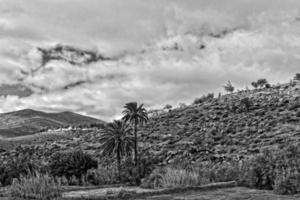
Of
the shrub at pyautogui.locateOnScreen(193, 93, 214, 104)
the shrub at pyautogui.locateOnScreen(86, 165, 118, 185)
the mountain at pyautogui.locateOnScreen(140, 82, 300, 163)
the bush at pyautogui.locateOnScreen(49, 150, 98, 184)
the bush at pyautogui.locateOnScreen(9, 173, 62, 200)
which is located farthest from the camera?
the shrub at pyautogui.locateOnScreen(193, 93, 214, 104)

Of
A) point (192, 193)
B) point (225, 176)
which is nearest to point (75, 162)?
point (225, 176)

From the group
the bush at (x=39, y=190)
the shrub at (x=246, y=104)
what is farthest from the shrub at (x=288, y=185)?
the shrub at (x=246, y=104)

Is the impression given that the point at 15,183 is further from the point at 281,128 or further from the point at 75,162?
the point at 281,128

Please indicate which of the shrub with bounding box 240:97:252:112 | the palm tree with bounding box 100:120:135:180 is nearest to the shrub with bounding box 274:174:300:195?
the palm tree with bounding box 100:120:135:180

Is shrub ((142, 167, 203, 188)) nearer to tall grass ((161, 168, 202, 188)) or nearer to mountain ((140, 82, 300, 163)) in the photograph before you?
tall grass ((161, 168, 202, 188))

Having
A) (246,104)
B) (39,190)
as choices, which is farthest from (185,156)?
(39,190)

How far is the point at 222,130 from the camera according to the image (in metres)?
56.7

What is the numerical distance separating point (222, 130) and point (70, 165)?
1064 inches

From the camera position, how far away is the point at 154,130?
6769cm

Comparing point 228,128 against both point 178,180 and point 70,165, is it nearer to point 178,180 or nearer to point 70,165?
point 70,165

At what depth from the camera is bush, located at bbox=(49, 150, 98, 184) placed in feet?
120

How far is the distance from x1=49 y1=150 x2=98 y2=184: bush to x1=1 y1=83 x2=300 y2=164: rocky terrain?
11.1 metres

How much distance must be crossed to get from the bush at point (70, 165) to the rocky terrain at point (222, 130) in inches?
436

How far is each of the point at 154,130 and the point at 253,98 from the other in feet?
65.6
